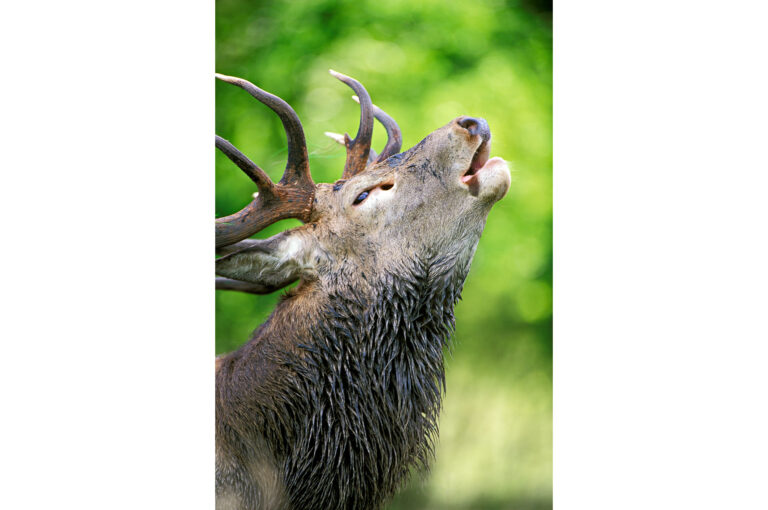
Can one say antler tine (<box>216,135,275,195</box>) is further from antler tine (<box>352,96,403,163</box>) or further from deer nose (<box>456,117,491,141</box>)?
deer nose (<box>456,117,491,141</box>)

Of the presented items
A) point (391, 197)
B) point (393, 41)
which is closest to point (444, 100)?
point (393, 41)

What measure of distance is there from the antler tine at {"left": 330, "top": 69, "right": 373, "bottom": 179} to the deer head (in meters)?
0.10

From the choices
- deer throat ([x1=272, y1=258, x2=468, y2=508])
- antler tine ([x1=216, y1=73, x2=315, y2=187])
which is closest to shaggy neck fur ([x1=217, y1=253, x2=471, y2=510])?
deer throat ([x1=272, y1=258, x2=468, y2=508])

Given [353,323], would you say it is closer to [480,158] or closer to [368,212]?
[368,212]

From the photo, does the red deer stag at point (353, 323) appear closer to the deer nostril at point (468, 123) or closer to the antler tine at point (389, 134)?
the deer nostril at point (468, 123)

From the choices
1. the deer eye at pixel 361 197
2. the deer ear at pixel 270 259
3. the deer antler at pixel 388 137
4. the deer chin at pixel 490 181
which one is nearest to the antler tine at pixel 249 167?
the deer ear at pixel 270 259

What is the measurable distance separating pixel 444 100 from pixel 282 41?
69 cm

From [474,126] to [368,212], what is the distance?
1.62 ft

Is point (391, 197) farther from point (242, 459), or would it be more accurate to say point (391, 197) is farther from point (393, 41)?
point (242, 459)

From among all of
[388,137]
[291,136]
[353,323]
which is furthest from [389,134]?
[353,323]

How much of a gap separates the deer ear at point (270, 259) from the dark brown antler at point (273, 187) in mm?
53

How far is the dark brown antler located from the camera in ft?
10.6

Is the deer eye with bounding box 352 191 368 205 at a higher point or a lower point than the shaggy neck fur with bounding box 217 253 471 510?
higher

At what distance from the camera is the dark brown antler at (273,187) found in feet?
10.6
